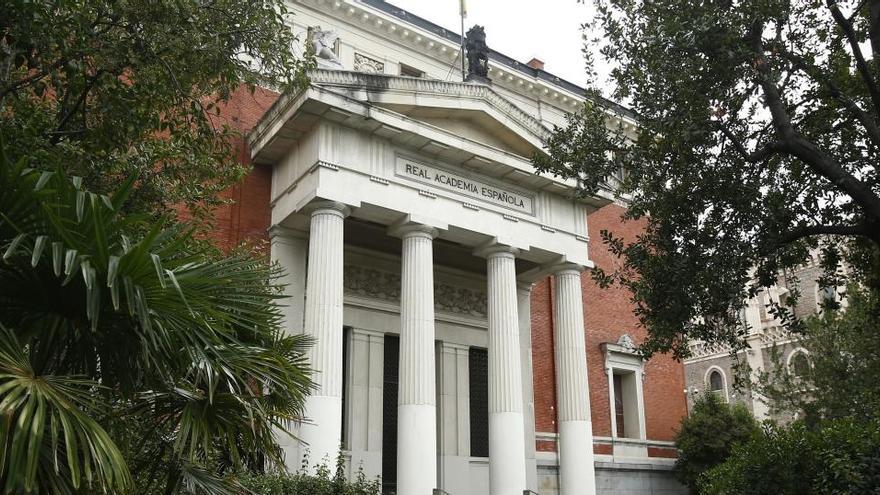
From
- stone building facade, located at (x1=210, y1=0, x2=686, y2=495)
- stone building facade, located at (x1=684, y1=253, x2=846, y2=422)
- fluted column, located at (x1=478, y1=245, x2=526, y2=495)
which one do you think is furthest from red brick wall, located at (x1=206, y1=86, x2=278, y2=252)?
stone building facade, located at (x1=684, y1=253, x2=846, y2=422)

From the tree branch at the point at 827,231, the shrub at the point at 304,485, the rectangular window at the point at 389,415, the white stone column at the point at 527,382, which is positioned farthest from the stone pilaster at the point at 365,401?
the tree branch at the point at 827,231

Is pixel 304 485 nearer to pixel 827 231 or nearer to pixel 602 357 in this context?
pixel 827 231

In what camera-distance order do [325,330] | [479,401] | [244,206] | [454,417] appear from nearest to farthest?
[325,330]
[244,206]
[454,417]
[479,401]

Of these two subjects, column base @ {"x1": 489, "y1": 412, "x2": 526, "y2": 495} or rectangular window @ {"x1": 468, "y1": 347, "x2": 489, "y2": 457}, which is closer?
column base @ {"x1": 489, "y1": 412, "x2": 526, "y2": 495}

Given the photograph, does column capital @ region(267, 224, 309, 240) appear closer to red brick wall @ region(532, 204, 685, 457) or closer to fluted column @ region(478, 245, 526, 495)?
fluted column @ region(478, 245, 526, 495)

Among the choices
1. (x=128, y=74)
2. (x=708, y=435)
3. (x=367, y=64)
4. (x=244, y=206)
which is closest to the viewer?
(x=128, y=74)

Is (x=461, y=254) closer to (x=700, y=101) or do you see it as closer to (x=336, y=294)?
(x=336, y=294)

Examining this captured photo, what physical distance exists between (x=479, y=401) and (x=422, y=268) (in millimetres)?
6027

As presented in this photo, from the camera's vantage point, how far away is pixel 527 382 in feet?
71.6

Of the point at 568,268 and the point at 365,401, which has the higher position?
the point at 568,268

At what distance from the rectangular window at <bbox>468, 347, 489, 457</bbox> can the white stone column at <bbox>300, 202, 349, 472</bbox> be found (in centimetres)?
634

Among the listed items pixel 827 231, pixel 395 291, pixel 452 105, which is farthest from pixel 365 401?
pixel 827 231

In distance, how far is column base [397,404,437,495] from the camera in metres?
15.7

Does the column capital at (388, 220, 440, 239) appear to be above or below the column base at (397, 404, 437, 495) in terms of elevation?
above
